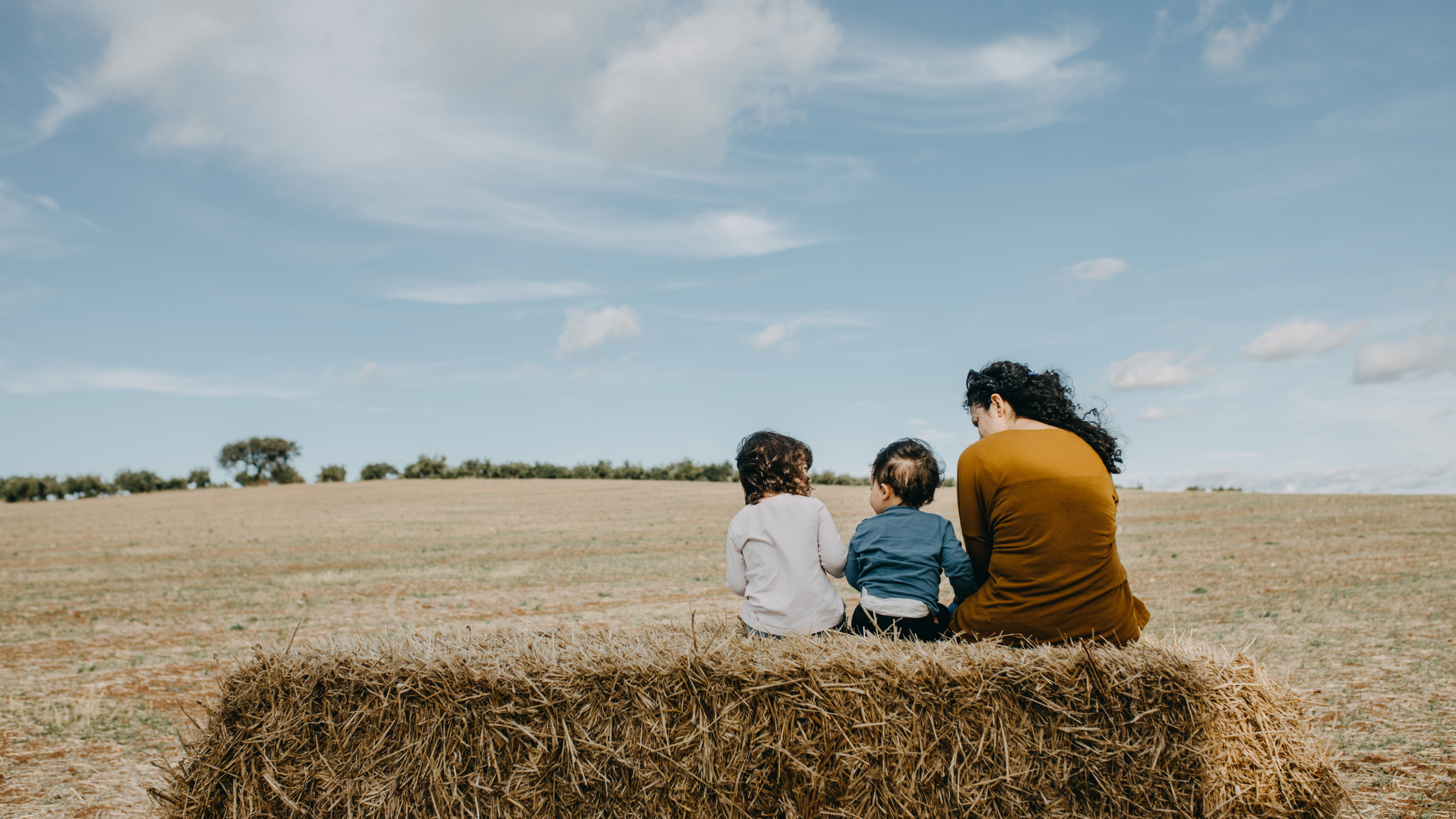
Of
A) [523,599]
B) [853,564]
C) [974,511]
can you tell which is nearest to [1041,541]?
[974,511]

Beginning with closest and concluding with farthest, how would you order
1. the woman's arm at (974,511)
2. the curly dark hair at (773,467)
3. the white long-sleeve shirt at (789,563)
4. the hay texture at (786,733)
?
the hay texture at (786,733) → the woman's arm at (974,511) → the white long-sleeve shirt at (789,563) → the curly dark hair at (773,467)

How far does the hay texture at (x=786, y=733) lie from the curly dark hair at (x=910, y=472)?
37.6 inches

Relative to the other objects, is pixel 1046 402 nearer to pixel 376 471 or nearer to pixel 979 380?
pixel 979 380

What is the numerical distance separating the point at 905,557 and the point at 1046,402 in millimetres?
1209

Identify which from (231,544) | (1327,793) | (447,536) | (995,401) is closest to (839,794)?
(995,401)

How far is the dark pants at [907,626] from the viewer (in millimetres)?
4227

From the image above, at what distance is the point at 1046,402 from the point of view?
4.41 meters

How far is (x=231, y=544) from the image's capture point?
25797mm

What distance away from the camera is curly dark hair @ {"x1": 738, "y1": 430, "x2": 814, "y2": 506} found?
463cm

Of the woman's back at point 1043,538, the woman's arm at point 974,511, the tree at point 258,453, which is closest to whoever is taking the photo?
the woman's back at point 1043,538

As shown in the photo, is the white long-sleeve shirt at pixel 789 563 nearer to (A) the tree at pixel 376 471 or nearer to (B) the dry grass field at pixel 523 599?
(B) the dry grass field at pixel 523 599

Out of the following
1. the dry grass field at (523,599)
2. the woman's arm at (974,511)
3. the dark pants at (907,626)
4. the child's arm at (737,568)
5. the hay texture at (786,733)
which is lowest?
the dry grass field at (523,599)

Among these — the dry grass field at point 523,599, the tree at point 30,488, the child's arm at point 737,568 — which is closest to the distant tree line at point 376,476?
the tree at point 30,488

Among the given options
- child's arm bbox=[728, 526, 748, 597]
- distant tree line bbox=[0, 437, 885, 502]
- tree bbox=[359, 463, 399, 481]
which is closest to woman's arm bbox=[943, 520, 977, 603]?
child's arm bbox=[728, 526, 748, 597]
